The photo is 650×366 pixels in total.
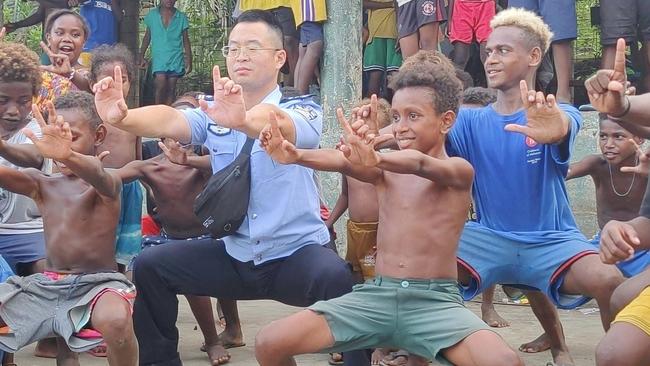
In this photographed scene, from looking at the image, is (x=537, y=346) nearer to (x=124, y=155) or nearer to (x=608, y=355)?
(x=608, y=355)

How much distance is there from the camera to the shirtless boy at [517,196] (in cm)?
518

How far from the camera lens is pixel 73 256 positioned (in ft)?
17.0

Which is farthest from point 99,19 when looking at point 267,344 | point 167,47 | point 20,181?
point 267,344

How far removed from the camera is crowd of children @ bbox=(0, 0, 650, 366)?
4.46 meters

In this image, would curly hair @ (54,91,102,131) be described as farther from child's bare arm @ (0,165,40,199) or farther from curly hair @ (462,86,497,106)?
curly hair @ (462,86,497,106)

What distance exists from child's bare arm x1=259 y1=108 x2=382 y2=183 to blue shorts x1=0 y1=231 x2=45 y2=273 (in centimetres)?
191

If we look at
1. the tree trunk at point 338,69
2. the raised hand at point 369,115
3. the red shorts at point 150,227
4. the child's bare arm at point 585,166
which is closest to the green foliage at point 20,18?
the tree trunk at point 338,69

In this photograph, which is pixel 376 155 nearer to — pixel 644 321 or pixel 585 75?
pixel 644 321

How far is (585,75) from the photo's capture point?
10383mm

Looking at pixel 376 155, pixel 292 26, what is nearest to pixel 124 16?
pixel 292 26

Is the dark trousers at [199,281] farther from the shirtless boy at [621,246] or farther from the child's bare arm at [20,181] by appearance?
the shirtless boy at [621,246]

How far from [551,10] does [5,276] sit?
4.19m

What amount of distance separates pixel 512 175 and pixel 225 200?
142 centimetres


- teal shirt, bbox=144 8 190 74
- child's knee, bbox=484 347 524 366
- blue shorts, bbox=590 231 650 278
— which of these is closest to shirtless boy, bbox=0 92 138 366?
child's knee, bbox=484 347 524 366
